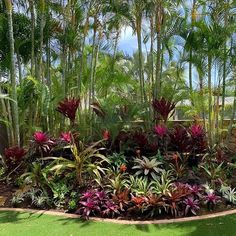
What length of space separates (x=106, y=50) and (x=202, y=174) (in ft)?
21.2

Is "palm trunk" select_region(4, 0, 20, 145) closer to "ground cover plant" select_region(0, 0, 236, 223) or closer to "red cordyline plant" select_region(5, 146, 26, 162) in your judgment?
"ground cover plant" select_region(0, 0, 236, 223)

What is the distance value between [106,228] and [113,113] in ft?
10.4

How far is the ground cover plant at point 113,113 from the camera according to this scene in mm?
6719

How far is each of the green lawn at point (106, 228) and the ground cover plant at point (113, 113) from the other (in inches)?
13.9

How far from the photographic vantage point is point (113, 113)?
27.9 ft

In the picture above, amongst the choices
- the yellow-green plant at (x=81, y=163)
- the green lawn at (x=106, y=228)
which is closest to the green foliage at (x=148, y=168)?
the yellow-green plant at (x=81, y=163)

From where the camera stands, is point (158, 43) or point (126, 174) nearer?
point (126, 174)

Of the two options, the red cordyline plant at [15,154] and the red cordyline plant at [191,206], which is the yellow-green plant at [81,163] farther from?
the red cordyline plant at [191,206]

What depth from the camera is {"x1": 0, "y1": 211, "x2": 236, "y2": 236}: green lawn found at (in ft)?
18.2

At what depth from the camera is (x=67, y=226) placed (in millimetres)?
5906

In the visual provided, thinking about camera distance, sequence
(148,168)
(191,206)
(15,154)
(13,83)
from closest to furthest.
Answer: (191,206) < (148,168) < (15,154) < (13,83)

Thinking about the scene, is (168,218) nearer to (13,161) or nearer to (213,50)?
(13,161)

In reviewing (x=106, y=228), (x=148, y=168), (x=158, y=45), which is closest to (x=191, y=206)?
(x=148, y=168)

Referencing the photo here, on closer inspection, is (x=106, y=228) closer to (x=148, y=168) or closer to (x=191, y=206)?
(x=191, y=206)
